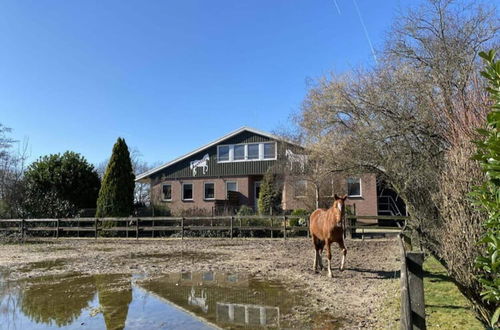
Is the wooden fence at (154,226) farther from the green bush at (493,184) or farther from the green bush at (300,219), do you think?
the green bush at (493,184)

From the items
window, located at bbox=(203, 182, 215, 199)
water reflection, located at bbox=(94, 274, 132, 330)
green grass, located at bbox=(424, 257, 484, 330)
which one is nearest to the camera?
green grass, located at bbox=(424, 257, 484, 330)

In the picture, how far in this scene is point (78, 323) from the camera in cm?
619

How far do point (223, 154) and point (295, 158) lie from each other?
1053 cm

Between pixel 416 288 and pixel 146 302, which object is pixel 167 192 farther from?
pixel 416 288

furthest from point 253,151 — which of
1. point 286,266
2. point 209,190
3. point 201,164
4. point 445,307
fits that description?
point 445,307

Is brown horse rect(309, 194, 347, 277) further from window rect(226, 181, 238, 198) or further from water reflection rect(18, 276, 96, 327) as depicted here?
window rect(226, 181, 238, 198)

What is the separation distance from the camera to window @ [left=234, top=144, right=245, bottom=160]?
32.2 m

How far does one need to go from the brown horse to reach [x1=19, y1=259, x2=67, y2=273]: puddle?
7713 mm

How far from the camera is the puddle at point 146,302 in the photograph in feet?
20.2

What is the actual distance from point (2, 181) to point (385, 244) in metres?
26.1

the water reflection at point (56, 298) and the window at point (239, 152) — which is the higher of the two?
the window at point (239, 152)

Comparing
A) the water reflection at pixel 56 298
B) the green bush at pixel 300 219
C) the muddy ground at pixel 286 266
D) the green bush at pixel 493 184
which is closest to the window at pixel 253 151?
the green bush at pixel 300 219

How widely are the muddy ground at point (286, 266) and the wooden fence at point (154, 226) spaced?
1627mm

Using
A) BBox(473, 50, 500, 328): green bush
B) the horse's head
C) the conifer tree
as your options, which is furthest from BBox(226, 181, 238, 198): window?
BBox(473, 50, 500, 328): green bush
